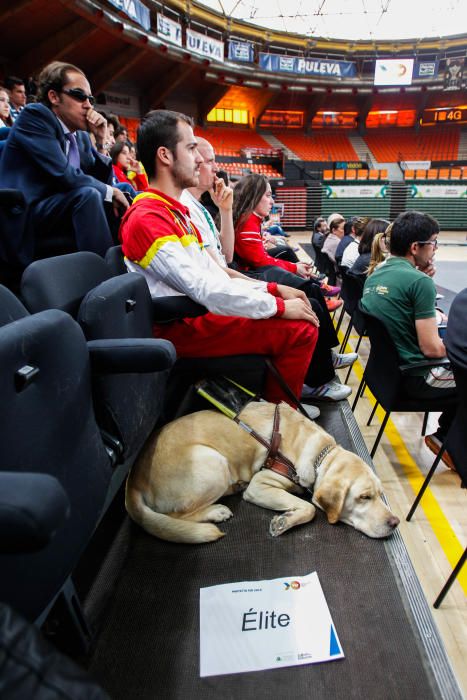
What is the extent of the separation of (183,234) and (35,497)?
1.60 metres

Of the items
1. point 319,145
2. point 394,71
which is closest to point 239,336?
point 319,145

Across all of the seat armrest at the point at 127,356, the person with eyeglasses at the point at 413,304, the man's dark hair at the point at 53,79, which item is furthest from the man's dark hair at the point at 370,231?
the seat armrest at the point at 127,356

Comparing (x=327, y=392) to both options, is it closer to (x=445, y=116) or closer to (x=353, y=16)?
(x=353, y=16)

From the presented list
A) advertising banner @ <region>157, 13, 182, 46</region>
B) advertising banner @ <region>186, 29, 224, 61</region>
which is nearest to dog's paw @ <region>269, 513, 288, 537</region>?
advertising banner @ <region>157, 13, 182, 46</region>

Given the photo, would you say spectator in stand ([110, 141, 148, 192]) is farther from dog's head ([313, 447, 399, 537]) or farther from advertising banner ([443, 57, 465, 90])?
advertising banner ([443, 57, 465, 90])

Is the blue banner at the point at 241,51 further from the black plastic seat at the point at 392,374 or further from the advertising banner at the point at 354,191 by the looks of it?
the black plastic seat at the point at 392,374

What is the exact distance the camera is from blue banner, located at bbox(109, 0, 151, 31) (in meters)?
11.7

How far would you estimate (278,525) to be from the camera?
1.52 metres

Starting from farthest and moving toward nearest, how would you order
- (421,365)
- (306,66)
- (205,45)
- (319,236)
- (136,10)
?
1. (306,66)
2. (205,45)
3. (136,10)
4. (319,236)
5. (421,365)

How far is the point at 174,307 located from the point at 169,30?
17.1 meters

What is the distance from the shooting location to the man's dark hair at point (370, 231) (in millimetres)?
3951

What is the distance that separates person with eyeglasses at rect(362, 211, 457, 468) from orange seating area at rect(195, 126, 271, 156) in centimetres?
1867

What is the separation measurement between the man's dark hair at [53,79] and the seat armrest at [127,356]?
184 centimetres

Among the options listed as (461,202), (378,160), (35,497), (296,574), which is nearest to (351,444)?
(296,574)
